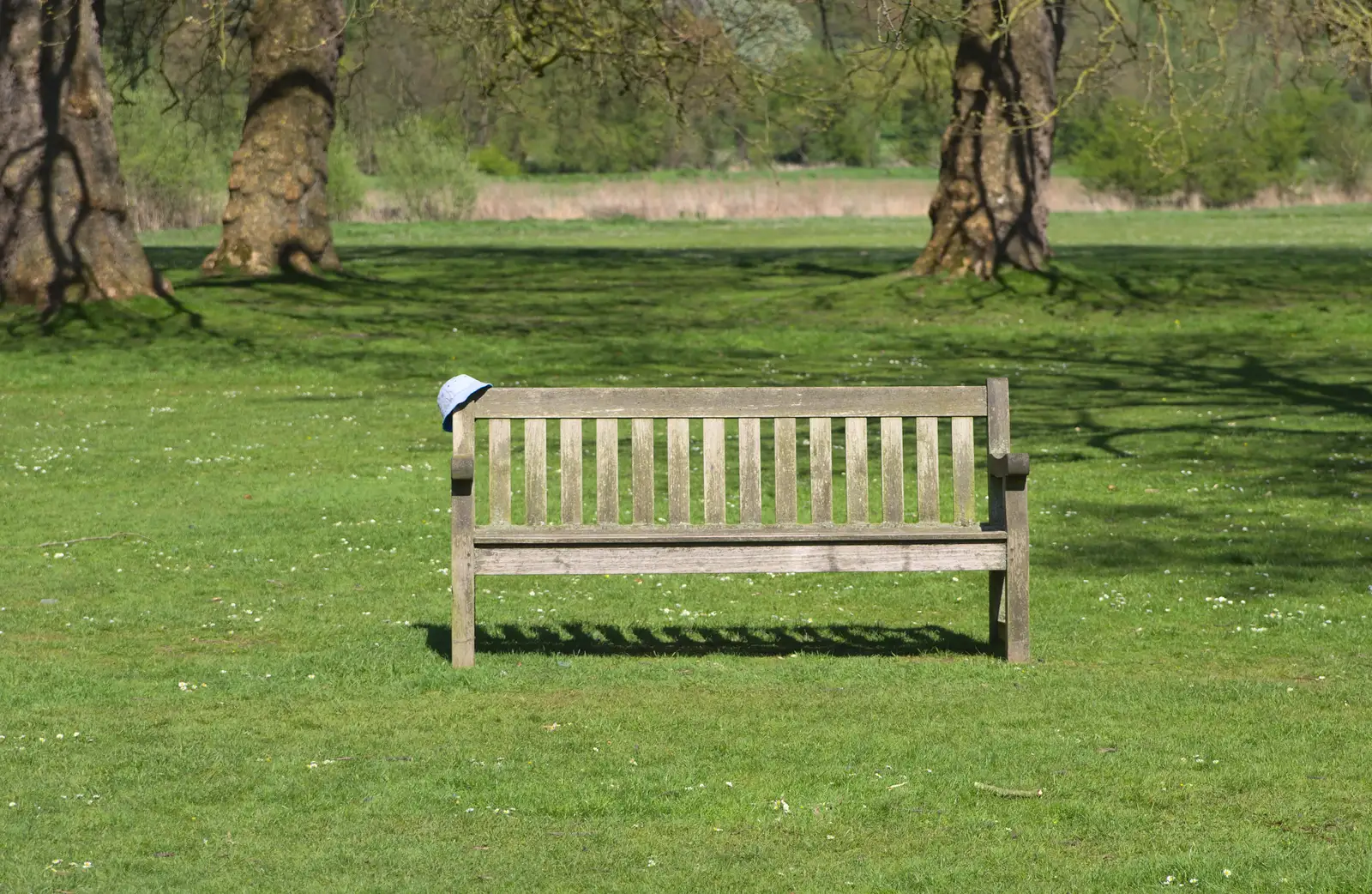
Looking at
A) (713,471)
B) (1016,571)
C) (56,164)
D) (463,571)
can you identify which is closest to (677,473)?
(713,471)

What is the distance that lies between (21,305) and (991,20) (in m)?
12.6

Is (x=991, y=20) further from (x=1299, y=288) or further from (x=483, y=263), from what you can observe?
(x=483, y=263)

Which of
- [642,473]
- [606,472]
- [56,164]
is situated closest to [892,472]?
[642,473]

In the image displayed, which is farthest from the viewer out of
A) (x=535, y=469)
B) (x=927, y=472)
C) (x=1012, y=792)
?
(x=927, y=472)

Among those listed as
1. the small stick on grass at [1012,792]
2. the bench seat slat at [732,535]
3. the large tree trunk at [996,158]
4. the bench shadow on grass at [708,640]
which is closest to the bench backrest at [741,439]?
the bench seat slat at [732,535]

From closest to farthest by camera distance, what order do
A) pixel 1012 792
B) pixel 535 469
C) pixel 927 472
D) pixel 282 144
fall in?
1. pixel 1012 792
2. pixel 535 469
3. pixel 927 472
4. pixel 282 144

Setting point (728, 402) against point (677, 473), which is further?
point (677, 473)

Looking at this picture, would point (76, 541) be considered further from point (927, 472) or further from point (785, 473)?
point (927, 472)

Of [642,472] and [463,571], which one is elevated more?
[642,472]

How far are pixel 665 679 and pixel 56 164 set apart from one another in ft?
55.2

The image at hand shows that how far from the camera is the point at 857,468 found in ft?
27.2

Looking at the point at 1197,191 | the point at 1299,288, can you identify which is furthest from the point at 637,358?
the point at 1197,191

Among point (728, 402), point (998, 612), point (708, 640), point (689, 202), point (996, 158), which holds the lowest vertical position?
point (708, 640)

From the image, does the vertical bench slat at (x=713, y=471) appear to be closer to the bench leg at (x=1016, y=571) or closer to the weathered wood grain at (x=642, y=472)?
the weathered wood grain at (x=642, y=472)
